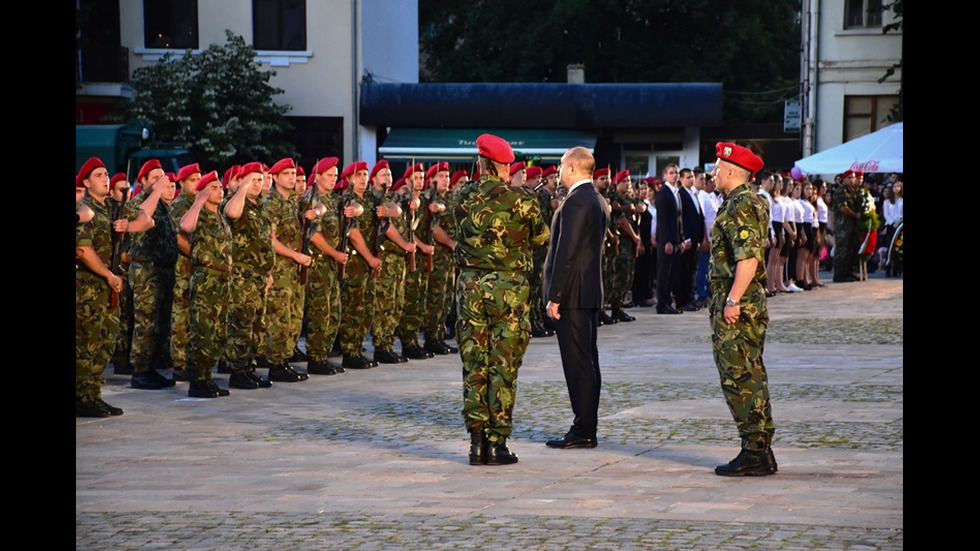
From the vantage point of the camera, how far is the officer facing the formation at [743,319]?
9.11 meters

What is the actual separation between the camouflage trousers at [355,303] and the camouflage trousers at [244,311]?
1.64 m

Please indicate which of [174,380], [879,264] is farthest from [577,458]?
[879,264]

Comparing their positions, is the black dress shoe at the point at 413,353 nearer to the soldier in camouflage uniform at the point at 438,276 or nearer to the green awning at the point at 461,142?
the soldier in camouflage uniform at the point at 438,276

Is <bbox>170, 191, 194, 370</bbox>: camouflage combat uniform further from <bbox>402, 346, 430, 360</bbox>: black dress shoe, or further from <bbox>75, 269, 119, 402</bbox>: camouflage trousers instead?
<bbox>402, 346, 430, 360</bbox>: black dress shoe

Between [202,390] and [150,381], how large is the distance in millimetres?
1031

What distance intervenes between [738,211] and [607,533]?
244cm

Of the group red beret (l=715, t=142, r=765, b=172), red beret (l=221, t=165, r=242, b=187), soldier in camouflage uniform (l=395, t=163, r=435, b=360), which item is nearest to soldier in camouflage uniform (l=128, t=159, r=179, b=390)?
red beret (l=221, t=165, r=242, b=187)

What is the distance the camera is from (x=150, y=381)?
1403 centimetres

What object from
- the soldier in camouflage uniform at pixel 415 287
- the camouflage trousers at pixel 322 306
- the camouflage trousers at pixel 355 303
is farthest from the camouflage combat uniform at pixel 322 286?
the soldier in camouflage uniform at pixel 415 287

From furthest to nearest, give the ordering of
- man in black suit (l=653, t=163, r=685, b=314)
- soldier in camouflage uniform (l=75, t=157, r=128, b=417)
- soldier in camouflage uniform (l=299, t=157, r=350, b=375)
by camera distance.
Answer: man in black suit (l=653, t=163, r=685, b=314), soldier in camouflage uniform (l=299, t=157, r=350, b=375), soldier in camouflage uniform (l=75, t=157, r=128, b=417)

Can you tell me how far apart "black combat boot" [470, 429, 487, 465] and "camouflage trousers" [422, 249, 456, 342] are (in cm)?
715

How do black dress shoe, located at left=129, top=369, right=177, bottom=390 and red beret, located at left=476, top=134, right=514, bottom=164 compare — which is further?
black dress shoe, located at left=129, top=369, right=177, bottom=390

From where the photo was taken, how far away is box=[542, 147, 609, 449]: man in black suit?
10.3 m

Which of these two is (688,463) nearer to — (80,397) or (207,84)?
(80,397)
